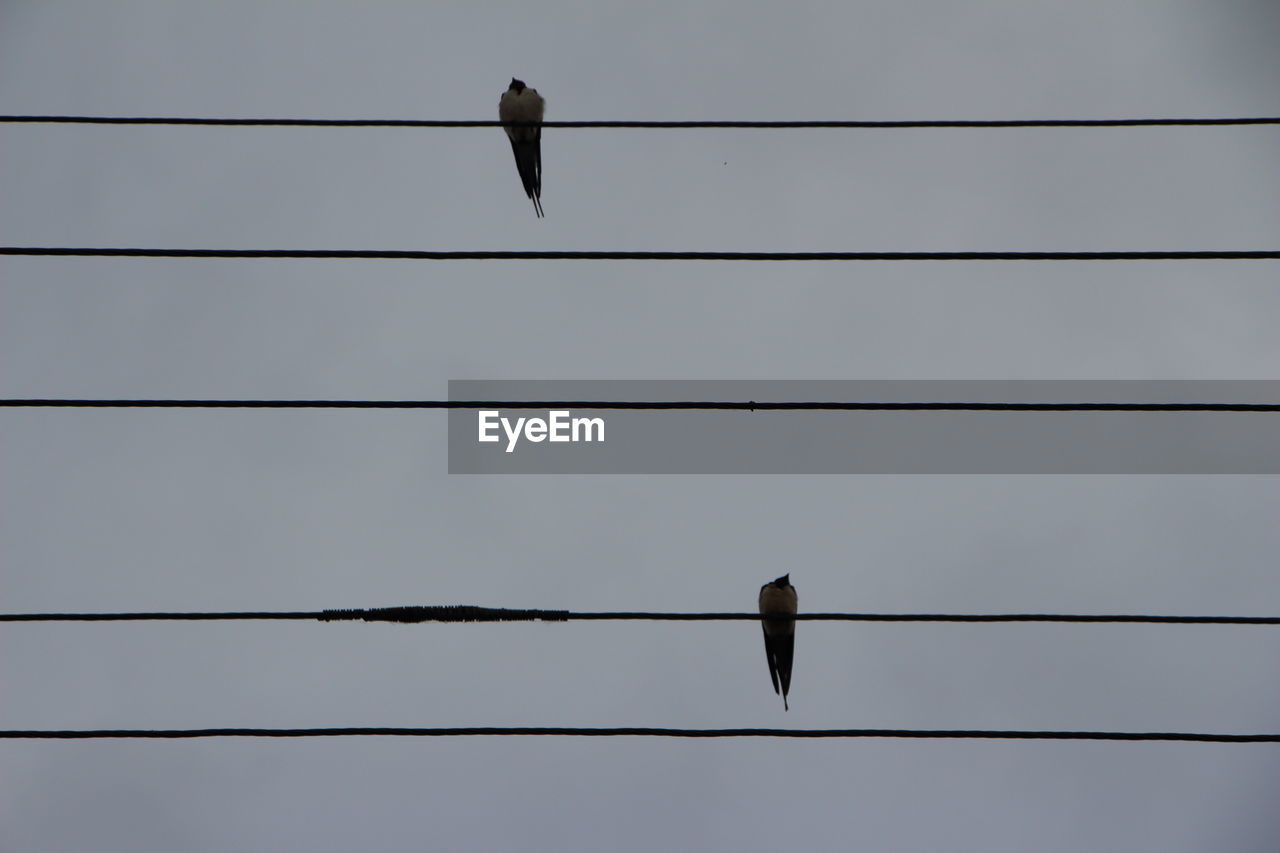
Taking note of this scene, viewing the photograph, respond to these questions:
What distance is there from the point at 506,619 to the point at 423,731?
1.58 ft

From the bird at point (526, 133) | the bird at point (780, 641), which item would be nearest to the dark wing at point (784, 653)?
the bird at point (780, 641)

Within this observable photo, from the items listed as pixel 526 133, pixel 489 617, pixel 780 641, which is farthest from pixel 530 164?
pixel 489 617

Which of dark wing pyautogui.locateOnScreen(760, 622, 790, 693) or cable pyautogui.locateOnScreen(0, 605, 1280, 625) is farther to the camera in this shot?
dark wing pyautogui.locateOnScreen(760, 622, 790, 693)

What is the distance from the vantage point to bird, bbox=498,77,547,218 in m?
10.2

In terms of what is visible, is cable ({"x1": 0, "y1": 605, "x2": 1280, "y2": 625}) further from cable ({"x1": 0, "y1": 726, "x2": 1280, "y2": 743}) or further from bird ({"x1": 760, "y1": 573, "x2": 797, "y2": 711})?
bird ({"x1": 760, "y1": 573, "x2": 797, "y2": 711})

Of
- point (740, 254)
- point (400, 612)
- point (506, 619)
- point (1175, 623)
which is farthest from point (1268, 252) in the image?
point (400, 612)

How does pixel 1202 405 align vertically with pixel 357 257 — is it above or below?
below

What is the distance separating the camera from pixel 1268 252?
5.49 metres

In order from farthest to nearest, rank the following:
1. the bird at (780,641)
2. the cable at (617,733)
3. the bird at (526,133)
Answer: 1. the bird at (526,133)
2. the bird at (780,641)
3. the cable at (617,733)

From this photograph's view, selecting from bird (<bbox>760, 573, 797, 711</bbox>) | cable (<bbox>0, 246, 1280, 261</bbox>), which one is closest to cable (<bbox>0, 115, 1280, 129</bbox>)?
cable (<bbox>0, 246, 1280, 261</bbox>)

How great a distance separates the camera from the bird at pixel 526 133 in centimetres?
1020

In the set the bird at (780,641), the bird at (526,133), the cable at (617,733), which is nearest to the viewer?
the cable at (617,733)

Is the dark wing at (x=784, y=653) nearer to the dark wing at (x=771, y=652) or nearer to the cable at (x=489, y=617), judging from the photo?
the dark wing at (x=771, y=652)

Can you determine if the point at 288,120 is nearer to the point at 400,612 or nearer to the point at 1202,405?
the point at 400,612
